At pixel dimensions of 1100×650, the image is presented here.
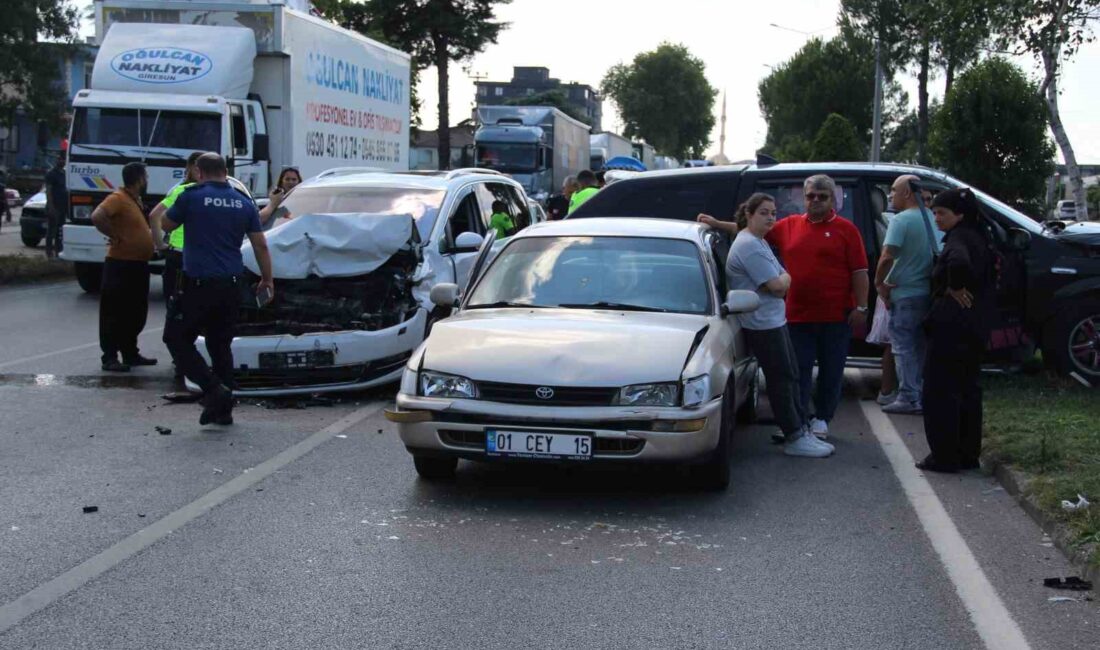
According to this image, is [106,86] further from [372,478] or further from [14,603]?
[14,603]

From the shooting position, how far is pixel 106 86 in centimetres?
1914

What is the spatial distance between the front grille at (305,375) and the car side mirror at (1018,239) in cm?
523

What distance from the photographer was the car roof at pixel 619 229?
8.66 metres

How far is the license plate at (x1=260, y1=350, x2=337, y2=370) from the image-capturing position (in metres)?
10.4

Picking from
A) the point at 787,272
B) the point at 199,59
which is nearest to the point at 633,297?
the point at 787,272

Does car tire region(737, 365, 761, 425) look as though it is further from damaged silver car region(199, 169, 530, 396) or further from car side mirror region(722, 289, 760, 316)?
damaged silver car region(199, 169, 530, 396)

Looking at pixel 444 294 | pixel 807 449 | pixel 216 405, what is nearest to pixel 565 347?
pixel 444 294

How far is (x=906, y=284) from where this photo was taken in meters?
10.1

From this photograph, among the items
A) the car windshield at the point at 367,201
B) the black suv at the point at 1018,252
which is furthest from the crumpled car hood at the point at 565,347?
the car windshield at the point at 367,201

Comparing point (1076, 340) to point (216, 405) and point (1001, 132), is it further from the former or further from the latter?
point (1001, 132)

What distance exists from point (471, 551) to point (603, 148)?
184 ft

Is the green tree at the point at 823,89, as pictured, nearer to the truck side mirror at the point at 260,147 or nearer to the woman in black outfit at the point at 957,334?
the truck side mirror at the point at 260,147

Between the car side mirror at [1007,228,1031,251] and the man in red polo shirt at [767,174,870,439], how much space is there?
2.42 metres

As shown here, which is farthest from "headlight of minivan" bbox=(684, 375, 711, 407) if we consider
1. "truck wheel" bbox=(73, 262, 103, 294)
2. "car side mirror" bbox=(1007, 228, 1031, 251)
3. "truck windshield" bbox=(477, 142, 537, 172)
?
"truck windshield" bbox=(477, 142, 537, 172)
